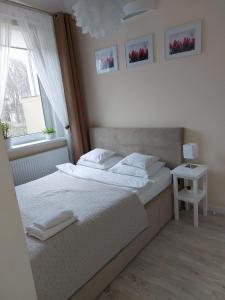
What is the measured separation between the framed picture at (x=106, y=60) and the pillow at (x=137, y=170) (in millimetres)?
1416

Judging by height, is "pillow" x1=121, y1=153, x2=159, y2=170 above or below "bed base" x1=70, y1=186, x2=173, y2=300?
above

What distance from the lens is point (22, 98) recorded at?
10.9 ft

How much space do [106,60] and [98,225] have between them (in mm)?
2384

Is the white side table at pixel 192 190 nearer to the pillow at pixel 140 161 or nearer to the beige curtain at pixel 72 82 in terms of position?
the pillow at pixel 140 161

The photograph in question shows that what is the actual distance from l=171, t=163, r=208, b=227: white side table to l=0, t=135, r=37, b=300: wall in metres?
1.97

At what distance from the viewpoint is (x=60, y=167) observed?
3.14 m

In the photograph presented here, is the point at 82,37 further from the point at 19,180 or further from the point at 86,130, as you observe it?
the point at 19,180

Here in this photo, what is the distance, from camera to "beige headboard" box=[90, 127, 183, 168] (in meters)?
2.74

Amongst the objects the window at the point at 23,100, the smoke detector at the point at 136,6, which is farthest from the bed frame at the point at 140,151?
the smoke detector at the point at 136,6

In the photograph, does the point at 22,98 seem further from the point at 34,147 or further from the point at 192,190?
the point at 192,190

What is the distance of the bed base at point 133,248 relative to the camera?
5.35 ft

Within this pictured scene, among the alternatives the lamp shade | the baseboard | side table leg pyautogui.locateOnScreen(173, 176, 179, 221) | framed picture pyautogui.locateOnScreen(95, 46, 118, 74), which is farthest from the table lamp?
framed picture pyautogui.locateOnScreen(95, 46, 118, 74)

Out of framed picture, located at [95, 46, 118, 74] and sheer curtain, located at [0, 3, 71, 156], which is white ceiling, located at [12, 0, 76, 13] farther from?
framed picture, located at [95, 46, 118, 74]

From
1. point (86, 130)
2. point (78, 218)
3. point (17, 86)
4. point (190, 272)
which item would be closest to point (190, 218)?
point (190, 272)
